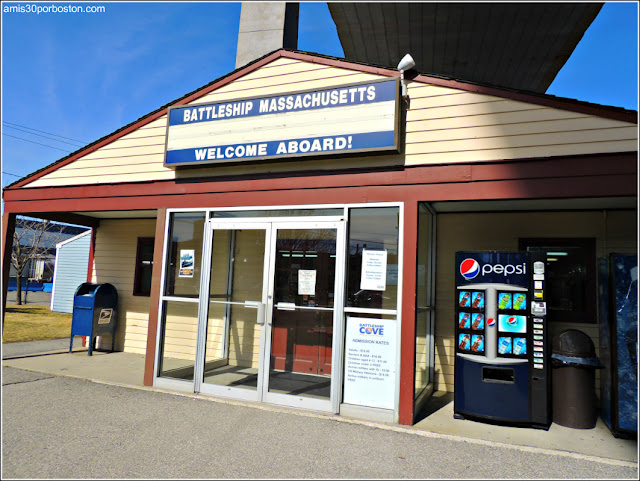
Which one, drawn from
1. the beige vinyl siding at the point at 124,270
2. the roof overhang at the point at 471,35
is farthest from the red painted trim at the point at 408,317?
the beige vinyl siding at the point at 124,270

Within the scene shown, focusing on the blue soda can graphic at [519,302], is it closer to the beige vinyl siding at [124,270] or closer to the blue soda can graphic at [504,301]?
the blue soda can graphic at [504,301]

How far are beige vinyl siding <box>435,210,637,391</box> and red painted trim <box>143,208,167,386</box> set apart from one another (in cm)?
413

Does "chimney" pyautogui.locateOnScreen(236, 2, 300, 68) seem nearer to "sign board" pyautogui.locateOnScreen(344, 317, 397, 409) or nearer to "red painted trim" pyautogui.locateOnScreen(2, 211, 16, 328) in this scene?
"red painted trim" pyautogui.locateOnScreen(2, 211, 16, 328)

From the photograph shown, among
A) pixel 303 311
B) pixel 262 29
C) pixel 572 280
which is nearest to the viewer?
pixel 303 311

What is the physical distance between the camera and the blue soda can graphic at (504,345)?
496cm

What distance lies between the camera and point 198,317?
5918mm

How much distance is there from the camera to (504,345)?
498cm

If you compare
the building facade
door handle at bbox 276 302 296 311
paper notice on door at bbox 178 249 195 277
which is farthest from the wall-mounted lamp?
paper notice on door at bbox 178 249 195 277

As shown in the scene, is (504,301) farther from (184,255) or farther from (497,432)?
(184,255)

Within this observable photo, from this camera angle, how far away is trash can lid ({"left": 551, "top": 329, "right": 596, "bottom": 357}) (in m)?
5.00

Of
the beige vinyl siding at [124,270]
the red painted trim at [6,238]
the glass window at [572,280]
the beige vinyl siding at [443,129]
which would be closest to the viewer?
the beige vinyl siding at [443,129]

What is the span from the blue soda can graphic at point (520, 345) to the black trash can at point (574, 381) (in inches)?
20.2

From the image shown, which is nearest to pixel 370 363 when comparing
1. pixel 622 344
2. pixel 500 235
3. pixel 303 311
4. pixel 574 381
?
pixel 303 311

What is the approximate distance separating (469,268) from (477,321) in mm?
645
